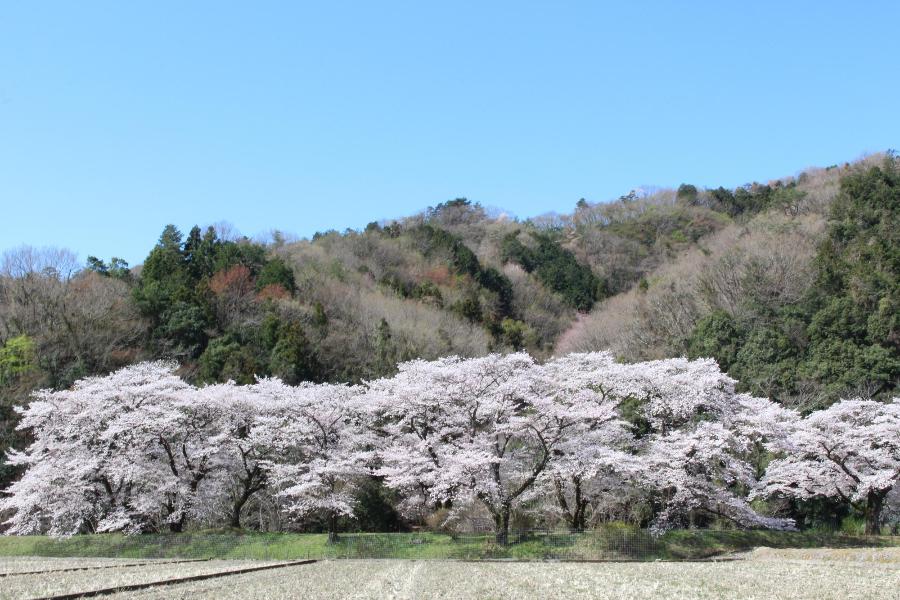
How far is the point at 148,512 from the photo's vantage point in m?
26.6

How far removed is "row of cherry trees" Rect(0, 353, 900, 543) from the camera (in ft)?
82.6

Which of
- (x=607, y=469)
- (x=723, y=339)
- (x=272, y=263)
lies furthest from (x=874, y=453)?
(x=272, y=263)

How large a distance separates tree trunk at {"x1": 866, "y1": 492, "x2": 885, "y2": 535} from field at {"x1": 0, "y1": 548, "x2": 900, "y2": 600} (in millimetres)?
6711

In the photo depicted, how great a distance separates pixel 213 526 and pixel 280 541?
5.26 m

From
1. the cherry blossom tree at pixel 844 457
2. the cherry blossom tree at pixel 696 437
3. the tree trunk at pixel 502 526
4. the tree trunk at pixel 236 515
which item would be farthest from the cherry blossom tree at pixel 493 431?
the cherry blossom tree at pixel 844 457

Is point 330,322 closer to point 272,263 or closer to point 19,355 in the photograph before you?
point 272,263

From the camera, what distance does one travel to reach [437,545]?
23750mm

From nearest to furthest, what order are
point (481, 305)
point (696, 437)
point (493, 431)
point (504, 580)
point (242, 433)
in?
point (504, 580) < point (493, 431) < point (696, 437) < point (242, 433) < point (481, 305)

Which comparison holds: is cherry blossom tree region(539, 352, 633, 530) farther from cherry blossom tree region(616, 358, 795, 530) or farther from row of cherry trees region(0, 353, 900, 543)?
cherry blossom tree region(616, 358, 795, 530)

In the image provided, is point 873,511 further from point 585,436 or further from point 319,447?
point 319,447

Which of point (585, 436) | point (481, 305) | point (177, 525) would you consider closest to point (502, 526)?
point (585, 436)

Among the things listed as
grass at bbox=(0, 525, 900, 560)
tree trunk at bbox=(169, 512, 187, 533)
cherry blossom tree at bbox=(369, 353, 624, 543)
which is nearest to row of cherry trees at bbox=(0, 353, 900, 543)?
cherry blossom tree at bbox=(369, 353, 624, 543)

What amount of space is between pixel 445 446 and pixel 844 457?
14258 millimetres

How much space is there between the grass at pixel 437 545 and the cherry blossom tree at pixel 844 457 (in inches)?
78.0
